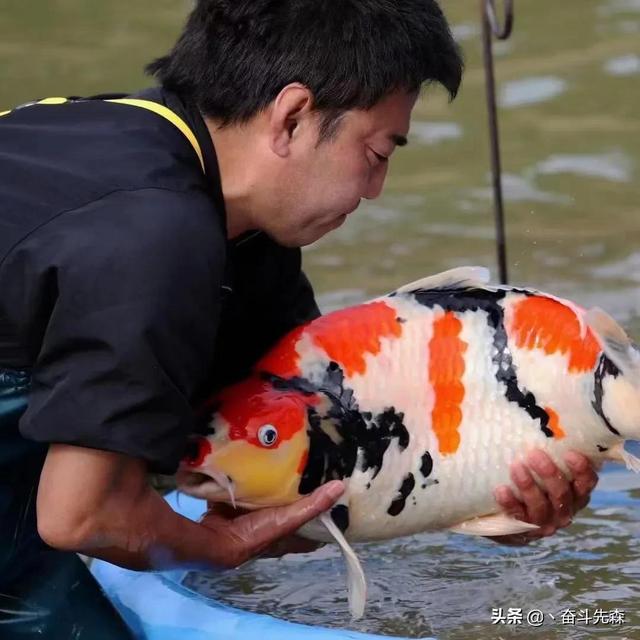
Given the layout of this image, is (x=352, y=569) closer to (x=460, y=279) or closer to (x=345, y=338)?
(x=345, y=338)

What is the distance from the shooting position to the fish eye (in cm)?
284

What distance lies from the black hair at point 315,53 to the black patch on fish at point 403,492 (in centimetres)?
71

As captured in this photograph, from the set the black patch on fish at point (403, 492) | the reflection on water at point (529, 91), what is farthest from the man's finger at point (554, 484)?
the reflection on water at point (529, 91)

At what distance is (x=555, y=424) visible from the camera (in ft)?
9.76

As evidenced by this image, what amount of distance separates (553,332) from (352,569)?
1.97 ft

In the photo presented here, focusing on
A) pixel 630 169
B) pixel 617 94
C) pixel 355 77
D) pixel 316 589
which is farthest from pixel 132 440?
pixel 617 94

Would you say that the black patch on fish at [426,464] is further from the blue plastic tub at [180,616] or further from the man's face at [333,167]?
the man's face at [333,167]

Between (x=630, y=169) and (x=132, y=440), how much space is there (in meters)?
5.45

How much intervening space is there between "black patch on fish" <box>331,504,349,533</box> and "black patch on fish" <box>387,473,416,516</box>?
93 mm

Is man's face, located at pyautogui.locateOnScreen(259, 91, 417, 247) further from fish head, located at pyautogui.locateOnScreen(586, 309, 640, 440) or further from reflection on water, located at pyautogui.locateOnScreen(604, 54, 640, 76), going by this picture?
reflection on water, located at pyautogui.locateOnScreen(604, 54, 640, 76)

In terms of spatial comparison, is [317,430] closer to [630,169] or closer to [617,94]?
[630,169]

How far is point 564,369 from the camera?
116 inches

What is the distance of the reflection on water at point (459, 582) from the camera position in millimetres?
3531

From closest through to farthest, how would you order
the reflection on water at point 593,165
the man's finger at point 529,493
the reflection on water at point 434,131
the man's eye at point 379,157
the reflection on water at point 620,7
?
the man's eye at point 379,157 < the man's finger at point 529,493 < the reflection on water at point 593,165 < the reflection on water at point 434,131 < the reflection on water at point 620,7
